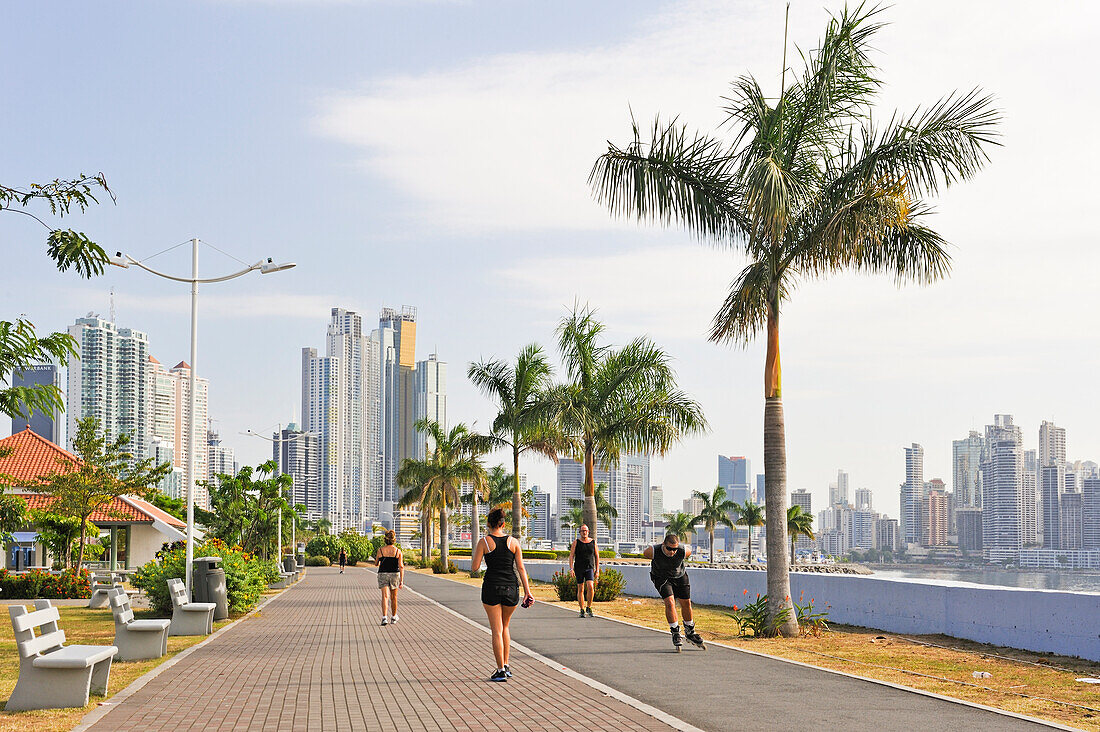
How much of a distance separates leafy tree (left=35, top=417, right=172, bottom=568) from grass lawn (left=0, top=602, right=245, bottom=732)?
13077 millimetres

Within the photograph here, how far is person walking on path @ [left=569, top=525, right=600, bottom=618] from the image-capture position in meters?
20.0

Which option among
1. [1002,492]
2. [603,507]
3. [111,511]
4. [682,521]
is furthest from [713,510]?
[111,511]

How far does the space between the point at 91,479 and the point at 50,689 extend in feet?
96.1

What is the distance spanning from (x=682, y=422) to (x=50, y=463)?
30.0m

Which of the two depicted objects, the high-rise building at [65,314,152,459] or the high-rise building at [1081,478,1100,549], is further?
the high-rise building at [65,314,152,459]

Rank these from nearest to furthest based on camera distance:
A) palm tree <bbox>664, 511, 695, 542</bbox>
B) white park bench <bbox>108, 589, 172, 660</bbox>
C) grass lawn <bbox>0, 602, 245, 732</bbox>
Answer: grass lawn <bbox>0, 602, 245, 732</bbox>, white park bench <bbox>108, 589, 172, 660</bbox>, palm tree <bbox>664, 511, 695, 542</bbox>

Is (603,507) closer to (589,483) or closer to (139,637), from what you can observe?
(589,483)

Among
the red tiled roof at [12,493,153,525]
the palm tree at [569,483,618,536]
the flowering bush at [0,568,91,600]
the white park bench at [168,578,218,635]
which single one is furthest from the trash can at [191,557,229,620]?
the palm tree at [569,483,618,536]

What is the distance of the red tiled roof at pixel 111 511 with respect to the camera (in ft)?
137

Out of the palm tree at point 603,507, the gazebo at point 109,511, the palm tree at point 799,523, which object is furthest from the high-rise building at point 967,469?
the gazebo at point 109,511

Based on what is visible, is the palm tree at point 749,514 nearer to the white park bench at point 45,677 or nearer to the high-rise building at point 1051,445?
the high-rise building at point 1051,445

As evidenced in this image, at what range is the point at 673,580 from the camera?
13984mm

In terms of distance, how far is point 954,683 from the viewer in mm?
10820

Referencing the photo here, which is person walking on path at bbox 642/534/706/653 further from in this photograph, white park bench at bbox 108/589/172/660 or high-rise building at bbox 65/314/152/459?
high-rise building at bbox 65/314/152/459
